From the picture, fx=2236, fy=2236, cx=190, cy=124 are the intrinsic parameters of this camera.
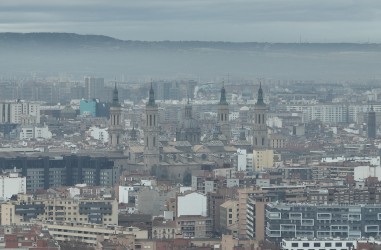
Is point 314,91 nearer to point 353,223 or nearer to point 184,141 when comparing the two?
point 184,141

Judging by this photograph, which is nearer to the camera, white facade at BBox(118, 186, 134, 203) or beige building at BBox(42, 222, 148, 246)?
beige building at BBox(42, 222, 148, 246)

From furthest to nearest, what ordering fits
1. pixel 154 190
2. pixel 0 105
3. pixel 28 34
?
1. pixel 28 34
2. pixel 0 105
3. pixel 154 190

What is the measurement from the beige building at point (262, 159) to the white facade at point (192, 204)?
13.4m

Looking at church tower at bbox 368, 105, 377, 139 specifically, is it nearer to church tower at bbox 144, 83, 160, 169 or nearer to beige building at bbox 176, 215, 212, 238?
church tower at bbox 144, 83, 160, 169

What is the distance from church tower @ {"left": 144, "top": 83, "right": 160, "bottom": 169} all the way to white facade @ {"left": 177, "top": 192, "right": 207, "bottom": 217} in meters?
17.2

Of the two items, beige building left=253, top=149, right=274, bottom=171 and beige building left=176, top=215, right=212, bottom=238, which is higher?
beige building left=253, top=149, right=274, bottom=171

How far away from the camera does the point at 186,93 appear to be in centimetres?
9756

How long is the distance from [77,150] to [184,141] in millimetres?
4487

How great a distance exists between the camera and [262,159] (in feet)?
190

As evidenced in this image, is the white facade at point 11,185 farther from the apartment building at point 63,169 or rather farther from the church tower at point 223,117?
the church tower at point 223,117

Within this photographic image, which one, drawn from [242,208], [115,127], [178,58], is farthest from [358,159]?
[178,58]

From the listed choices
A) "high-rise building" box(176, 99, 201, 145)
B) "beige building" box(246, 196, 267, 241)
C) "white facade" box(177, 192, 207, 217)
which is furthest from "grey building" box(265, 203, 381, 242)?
"high-rise building" box(176, 99, 201, 145)

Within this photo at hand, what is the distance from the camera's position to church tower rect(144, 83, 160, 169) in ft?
198

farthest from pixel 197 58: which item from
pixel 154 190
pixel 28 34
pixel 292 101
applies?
pixel 154 190
